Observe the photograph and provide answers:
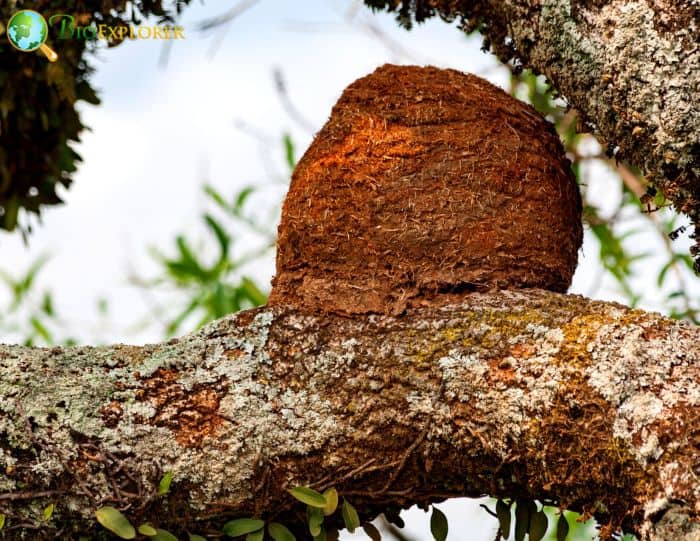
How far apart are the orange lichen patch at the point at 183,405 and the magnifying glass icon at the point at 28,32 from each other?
1.53 meters

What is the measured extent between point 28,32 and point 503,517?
2.08 m

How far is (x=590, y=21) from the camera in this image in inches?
92.9

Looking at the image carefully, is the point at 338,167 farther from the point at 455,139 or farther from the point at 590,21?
the point at 590,21

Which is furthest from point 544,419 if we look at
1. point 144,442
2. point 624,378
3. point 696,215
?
point 144,442

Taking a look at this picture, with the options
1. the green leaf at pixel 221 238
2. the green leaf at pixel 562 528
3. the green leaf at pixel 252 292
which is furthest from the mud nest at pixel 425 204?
the green leaf at pixel 221 238

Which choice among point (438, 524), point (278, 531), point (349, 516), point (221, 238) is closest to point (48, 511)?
point (278, 531)

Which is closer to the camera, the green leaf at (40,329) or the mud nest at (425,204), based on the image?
the mud nest at (425,204)

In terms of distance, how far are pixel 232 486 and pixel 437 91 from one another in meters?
1.21

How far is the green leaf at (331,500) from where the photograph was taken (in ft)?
7.20

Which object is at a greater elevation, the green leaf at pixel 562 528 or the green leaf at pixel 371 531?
the green leaf at pixel 562 528

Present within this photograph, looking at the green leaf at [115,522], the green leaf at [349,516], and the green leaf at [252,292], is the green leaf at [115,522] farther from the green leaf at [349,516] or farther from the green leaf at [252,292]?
the green leaf at [252,292]

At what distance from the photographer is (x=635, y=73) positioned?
7.47 feet

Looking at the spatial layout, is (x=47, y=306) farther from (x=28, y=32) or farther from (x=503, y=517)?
(x=503, y=517)

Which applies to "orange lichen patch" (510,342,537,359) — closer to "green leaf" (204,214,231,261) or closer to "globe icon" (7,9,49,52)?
"globe icon" (7,9,49,52)
